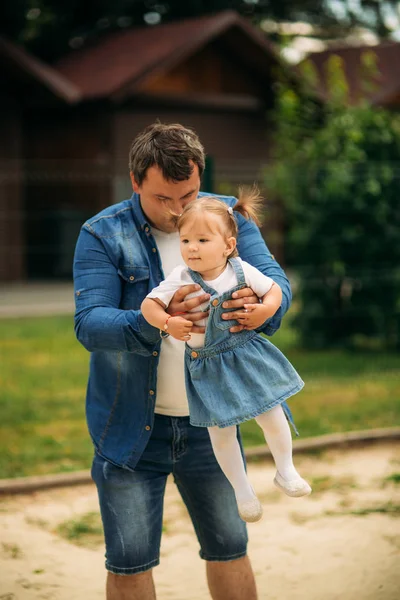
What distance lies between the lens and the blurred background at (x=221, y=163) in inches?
320

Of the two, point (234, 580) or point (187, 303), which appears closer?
point (187, 303)

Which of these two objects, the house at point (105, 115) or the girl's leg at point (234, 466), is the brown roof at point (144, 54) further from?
the girl's leg at point (234, 466)

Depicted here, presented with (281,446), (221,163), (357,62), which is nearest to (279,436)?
(281,446)

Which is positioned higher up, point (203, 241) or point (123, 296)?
point (203, 241)

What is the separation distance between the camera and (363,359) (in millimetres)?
9492

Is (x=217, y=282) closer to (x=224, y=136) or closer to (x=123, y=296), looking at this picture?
(x=123, y=296)

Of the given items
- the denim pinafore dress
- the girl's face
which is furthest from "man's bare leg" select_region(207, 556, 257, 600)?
the girl's face

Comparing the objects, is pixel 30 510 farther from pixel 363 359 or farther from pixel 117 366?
pixel 363 359

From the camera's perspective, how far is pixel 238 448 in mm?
2812

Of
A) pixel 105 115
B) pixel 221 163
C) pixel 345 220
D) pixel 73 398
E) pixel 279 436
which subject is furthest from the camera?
pixel 221 163

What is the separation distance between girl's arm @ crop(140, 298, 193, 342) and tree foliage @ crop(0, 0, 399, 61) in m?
18.4

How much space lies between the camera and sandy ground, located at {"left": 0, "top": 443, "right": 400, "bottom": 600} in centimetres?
396

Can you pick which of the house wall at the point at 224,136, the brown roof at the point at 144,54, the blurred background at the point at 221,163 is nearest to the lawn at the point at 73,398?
the blurred background at the point at 221,163

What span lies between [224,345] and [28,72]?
43.7 feet
